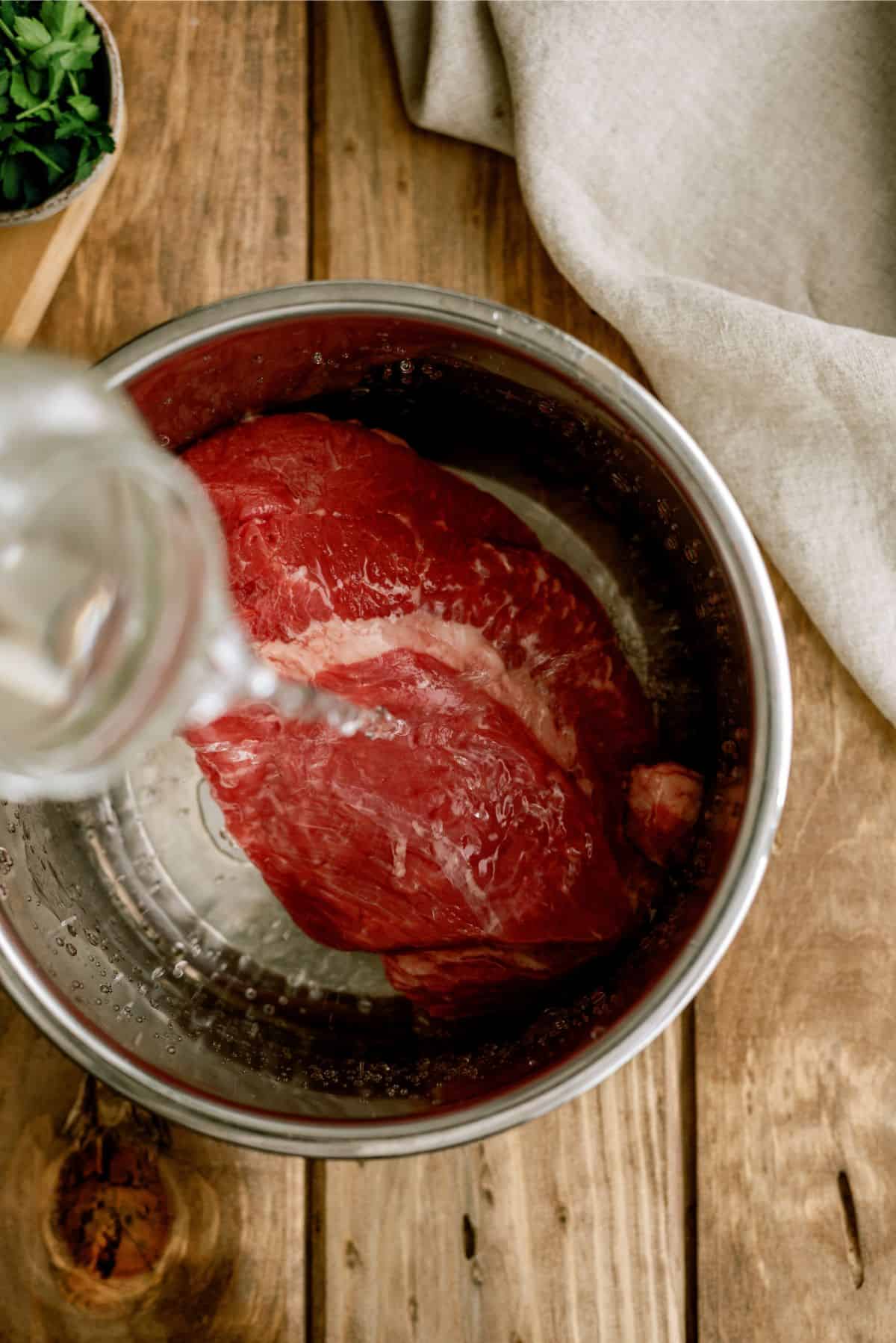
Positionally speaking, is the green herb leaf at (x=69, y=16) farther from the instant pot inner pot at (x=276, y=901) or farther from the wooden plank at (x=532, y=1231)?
the wooden plank at (x=532, y=1231)

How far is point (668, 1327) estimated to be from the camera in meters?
0.95

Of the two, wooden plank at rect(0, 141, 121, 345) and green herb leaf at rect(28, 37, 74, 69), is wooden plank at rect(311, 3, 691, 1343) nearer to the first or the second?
wooden plank at rect(0, 141, 121, 345)

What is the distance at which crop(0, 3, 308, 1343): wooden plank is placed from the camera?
0.95 metres

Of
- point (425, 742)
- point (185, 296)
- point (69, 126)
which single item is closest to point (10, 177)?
point (69, 126)

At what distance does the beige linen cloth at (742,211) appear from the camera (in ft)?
3.05

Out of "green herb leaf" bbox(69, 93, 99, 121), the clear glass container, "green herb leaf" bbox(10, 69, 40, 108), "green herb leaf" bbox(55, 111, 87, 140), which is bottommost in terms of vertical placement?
the clear glass container

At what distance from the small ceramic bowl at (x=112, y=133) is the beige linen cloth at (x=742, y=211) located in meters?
0.26

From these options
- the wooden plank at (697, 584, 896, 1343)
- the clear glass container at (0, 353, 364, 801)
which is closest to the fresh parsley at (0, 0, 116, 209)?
the clear glass container at (0, 353, 364, 801)

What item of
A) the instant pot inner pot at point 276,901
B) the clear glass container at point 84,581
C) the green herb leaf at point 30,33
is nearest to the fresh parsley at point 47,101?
the green herb leaf at point 30,33

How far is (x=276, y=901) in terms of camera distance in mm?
1018

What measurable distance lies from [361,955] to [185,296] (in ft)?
2.14

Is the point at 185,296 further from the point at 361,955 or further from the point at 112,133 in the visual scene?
the point at 361,955

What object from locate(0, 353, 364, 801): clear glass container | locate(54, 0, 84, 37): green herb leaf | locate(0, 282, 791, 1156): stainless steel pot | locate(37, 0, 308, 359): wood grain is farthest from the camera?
locate(37, 0, 308, 359): wood grain

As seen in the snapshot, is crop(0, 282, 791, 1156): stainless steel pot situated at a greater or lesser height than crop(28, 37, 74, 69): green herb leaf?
lesser
